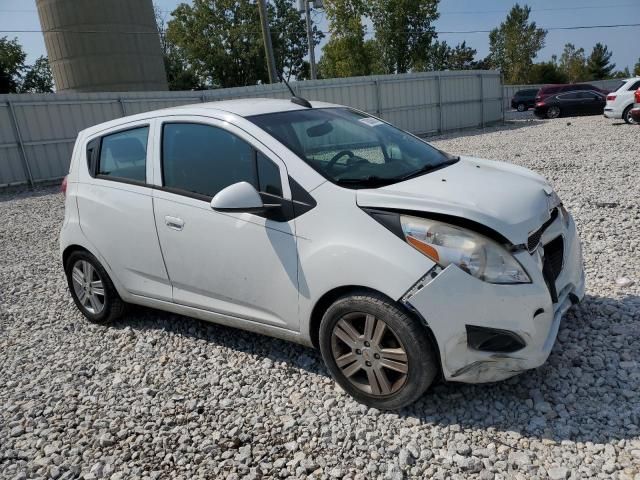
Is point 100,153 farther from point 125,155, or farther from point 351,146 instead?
point 351,146

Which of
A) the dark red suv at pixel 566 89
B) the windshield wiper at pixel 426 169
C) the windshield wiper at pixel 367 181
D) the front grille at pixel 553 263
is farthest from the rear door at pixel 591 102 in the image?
the windshield wiper at pixel 367 181

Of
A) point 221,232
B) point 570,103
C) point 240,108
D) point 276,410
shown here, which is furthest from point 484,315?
point 570,103

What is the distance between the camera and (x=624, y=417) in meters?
2.50

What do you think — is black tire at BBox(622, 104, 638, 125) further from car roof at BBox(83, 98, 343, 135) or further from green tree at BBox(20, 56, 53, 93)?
green tree at BBox(20, 56, 53, 93)

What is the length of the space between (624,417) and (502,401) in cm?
58

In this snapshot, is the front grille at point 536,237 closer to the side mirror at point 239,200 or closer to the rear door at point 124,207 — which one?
the side mirror at point 239,200

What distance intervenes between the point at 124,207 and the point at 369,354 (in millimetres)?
2108

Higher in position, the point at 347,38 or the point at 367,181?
the point at 347,38

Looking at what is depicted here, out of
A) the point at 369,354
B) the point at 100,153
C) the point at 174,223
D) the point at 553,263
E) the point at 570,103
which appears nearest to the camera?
the point at 369,354

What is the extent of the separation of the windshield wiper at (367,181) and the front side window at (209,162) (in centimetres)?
38

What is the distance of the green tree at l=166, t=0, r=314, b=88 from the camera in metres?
45.2

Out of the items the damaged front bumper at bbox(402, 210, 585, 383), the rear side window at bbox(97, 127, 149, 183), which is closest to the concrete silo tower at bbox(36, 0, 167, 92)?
the rear side window at bbox(97, 127, 149, 183)

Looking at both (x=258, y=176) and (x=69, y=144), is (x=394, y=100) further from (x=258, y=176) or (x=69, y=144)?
(x=258, y=176)

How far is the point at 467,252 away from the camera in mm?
2385
